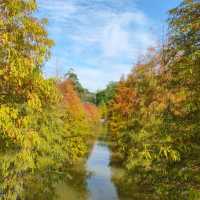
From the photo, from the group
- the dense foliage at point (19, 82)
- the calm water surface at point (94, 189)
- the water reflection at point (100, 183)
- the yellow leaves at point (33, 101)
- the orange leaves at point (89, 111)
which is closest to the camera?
the dense foliage at point (19, 82)

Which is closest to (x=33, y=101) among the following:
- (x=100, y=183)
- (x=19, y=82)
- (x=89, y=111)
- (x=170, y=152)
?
(x=19, y=82)

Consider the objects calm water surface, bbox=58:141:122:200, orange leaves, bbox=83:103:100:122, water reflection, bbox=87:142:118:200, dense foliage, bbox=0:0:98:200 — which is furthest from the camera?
orange leaves, bbox=83:103:100:122

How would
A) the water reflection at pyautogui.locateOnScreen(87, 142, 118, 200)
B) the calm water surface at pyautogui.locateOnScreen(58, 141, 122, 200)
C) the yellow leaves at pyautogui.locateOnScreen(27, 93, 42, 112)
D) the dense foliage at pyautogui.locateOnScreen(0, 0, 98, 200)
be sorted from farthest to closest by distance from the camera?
the water reflection at pyautogui.locateOnScreen(87, 142, 118, 200)
the calm water surface at pyautogui.locateOnScreen(58, 141, 122, 200)
the yellow leaves at pyautogui.locateOnScreen(27, 93, 42, 112)
the dense foliage at pyautogui.locateOnScreen(0, 0, 98, 200)

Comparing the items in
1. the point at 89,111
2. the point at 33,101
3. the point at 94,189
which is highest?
the point at 89,111

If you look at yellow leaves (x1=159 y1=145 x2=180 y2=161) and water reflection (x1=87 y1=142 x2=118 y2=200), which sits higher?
yellow leaves (x1=159 y1=145 x2=180 y2=161)

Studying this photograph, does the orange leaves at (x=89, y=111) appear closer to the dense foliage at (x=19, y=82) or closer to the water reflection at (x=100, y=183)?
the water reflection at (x=100, y=183)

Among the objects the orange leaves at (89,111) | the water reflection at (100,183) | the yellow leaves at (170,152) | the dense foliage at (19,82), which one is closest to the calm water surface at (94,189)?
the water reflection at (100,183)

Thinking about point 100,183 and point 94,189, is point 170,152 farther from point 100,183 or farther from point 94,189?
point 100,183

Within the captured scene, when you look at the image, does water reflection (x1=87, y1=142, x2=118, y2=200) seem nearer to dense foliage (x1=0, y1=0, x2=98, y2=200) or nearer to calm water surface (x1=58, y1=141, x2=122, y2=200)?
calm water surface (x1=58, y1=141, x2=122, y2=200)

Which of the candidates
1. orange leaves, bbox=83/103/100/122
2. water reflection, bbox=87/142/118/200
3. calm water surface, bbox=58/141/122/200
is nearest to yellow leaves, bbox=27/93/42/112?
calm water surface, bbox=58/141/122/200

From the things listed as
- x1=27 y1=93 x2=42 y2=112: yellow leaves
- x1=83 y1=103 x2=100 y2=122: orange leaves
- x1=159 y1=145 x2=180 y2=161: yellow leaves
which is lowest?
x1=159 y1=145 x2=180 y2=161: yellow leaves

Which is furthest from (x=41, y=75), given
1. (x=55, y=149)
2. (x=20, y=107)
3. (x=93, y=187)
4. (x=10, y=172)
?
(x=93, y=187)

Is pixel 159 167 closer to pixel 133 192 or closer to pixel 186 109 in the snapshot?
pixel 186 109

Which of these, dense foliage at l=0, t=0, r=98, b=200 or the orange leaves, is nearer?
dense foliage at l=0, t=0, r=98, b=200
